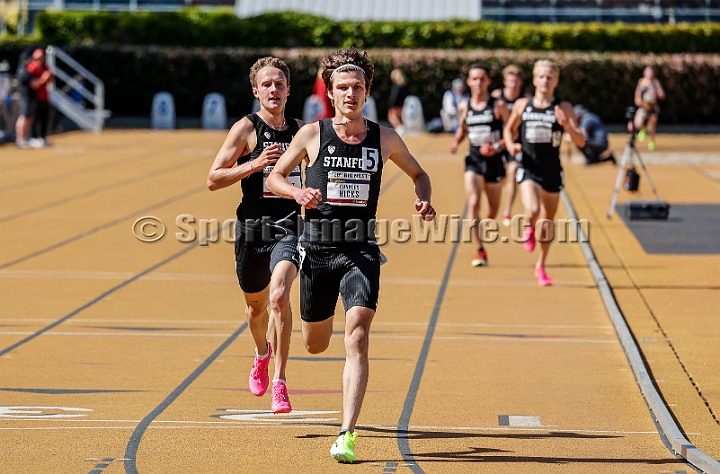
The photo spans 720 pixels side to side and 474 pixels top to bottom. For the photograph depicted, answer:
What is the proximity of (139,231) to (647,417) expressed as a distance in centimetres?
1005

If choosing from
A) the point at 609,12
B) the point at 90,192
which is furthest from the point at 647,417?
the point at 609,12

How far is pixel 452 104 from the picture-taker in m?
35.3

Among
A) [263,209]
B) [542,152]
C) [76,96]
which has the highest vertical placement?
[263,209]

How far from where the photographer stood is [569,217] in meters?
17.9

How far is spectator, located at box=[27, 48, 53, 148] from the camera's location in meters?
28.5

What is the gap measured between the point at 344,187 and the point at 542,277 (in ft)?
20.8

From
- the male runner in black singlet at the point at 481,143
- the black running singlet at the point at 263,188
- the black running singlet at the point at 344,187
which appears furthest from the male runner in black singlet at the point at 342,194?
the male runner in black singlet at the point at 481,143

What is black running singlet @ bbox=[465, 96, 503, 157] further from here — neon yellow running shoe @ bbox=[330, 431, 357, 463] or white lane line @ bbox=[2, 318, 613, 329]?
neon yellow running shoe @ bbox=[330, 431, 357, 463]

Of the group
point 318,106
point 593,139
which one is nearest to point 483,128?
point 593,139

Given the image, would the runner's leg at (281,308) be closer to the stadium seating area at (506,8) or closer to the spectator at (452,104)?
the spectator at (452,104)

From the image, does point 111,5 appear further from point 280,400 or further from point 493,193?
point 280,400

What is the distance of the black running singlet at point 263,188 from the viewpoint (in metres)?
7.61

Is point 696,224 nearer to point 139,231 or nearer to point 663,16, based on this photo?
point 139,231

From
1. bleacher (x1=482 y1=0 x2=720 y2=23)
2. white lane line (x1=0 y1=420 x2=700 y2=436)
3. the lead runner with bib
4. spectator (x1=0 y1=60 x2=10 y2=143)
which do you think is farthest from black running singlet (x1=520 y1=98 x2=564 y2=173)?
bleacher (x1=482 y1=0 x2=720 y2=23)
